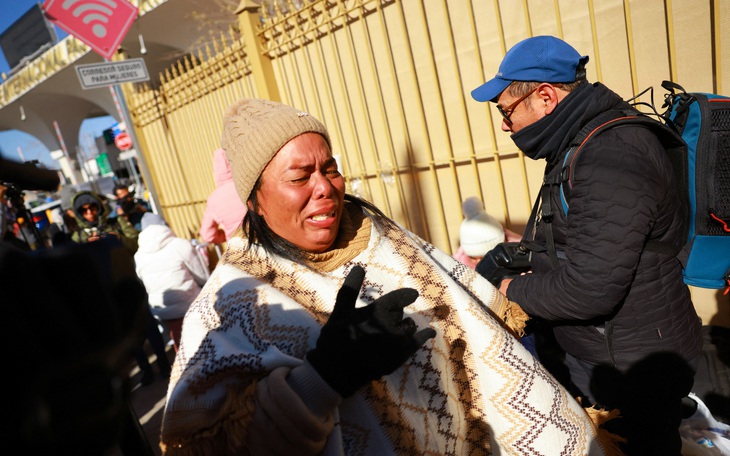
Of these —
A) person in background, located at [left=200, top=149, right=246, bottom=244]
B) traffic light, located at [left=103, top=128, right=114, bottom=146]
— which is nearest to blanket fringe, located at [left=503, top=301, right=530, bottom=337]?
person in background, located at [left=200, top=149, right=246, bottom=244]

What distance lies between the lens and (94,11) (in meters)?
3.96

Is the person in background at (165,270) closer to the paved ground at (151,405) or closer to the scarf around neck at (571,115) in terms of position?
the paved ground at (151,405)

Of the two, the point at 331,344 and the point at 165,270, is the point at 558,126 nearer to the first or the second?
the point at 331,344

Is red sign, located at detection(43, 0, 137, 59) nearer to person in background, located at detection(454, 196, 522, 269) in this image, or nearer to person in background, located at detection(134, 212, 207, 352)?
person in background, located at detection(134, 212, 207, 352)

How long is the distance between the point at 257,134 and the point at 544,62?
111cm

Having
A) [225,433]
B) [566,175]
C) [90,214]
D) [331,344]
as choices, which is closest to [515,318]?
[566,175]

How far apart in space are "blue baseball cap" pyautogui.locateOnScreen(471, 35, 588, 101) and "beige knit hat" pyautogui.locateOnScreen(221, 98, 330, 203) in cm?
83

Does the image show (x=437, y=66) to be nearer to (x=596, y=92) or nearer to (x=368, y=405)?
(x=596, y=92)

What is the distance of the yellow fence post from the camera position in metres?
3.81

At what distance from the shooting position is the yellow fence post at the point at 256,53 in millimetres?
3809

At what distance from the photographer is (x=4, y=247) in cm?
56

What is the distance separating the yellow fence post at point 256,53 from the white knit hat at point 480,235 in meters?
2.33

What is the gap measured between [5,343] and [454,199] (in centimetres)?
308

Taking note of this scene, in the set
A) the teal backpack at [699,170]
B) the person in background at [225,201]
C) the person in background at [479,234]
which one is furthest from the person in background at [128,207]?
the teal backpack at [699,170]
